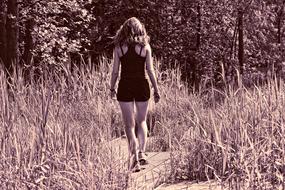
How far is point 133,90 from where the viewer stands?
7578mm

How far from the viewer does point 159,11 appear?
21516mm

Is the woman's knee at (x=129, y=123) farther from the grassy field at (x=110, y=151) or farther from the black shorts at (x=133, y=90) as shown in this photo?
the grassy field at (x=110, y=151)

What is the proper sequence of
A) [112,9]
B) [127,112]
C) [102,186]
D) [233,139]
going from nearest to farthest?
[102,186] < [233,139] < [127,112] < [112,9]

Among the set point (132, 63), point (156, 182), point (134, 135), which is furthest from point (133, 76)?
point (156, 182)

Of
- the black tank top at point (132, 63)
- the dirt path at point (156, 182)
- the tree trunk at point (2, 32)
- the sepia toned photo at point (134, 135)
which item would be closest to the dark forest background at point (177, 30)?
the tree trunk at point (2, 32)

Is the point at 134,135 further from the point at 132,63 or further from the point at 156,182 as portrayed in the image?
the point at 156,182

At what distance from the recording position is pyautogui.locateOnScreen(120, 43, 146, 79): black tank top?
759cm

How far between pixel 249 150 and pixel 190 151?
1.04 metres

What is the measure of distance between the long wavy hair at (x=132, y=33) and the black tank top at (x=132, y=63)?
9 centimetres

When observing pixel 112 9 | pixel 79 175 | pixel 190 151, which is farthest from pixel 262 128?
pixel 112 9

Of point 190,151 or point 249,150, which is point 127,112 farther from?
point 249,150

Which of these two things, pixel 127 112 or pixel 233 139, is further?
pixel 127 112

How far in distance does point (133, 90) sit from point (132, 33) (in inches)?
27.9

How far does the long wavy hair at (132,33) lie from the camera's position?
7.48 m
